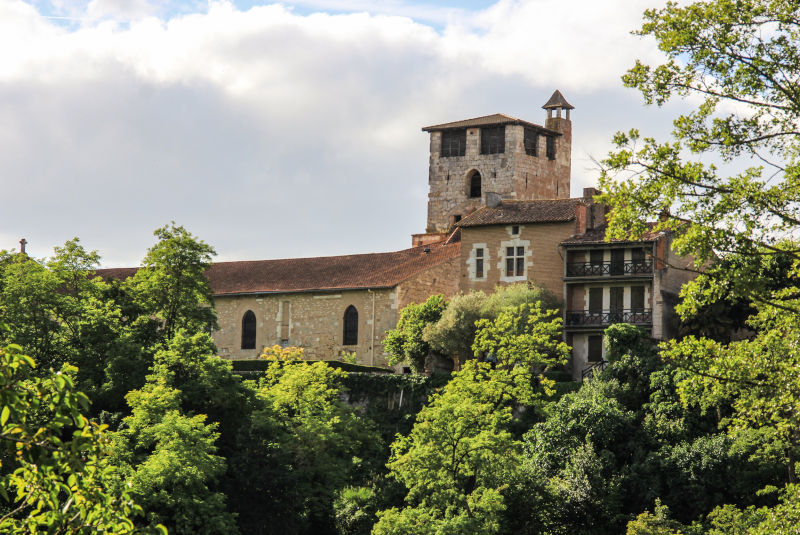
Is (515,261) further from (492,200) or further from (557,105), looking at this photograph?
(557,105)

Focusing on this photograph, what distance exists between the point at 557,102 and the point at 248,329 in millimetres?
26793

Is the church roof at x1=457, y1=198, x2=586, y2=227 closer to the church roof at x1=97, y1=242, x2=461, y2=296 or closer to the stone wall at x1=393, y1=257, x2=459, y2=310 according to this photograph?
the stone wall at x1=393, y1=257, x2=459, y2=310

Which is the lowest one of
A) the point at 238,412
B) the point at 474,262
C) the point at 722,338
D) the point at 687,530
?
the point at 687,530

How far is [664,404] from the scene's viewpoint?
4453 cm

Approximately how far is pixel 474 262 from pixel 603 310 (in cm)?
725

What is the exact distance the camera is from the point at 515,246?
192 feet

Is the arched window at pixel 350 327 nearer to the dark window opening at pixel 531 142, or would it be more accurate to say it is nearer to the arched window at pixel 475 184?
the arched window at pixel 475 184

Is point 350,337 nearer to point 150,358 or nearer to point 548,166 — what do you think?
point 150,358

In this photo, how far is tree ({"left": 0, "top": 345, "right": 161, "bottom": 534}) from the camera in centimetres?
1144

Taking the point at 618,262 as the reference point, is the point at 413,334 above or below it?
below

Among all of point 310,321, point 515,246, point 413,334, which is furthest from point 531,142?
point 413,334

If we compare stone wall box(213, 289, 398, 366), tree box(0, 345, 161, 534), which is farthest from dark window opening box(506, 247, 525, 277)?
tree box(0, 345, 161, 534)

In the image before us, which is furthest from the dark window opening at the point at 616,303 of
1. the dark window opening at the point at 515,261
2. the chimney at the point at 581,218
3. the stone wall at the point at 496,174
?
the stone wall at the point at 496,174

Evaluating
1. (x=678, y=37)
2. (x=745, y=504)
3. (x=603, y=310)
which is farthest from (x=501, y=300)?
(x=678, y=37)
